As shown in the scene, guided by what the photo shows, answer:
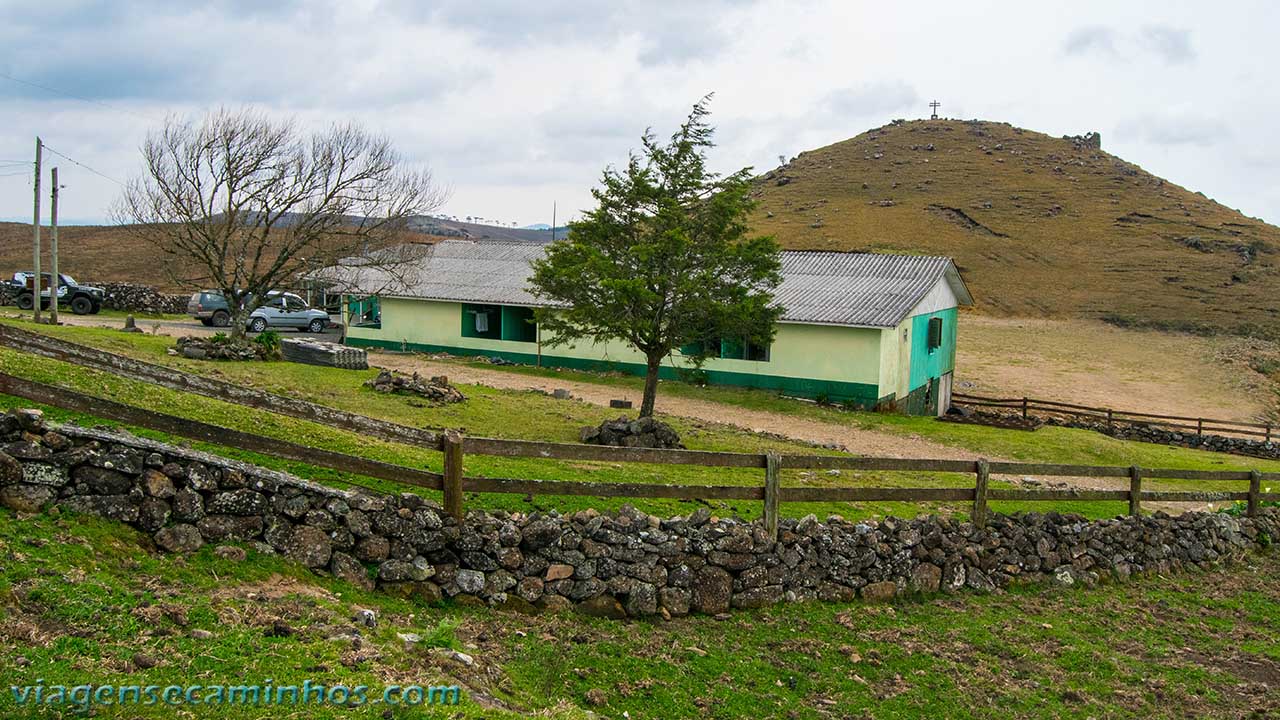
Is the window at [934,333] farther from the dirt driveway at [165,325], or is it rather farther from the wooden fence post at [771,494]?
the wooden fence post at [771,494]

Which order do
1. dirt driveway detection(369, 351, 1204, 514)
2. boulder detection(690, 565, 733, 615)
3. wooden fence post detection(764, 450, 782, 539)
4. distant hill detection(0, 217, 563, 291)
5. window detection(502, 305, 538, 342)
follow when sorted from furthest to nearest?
distant hill detection(0, 217, 563, 291) < window detection(502, 305, 538, 342) < dirt driveway detection(369, 351, 1204, 514) < wooden fence post detection(764, 450, 782, 539) < boulder detection(690, 565, 733, 615)

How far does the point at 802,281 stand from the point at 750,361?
5.19 meters

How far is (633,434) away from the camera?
1852 centimetres

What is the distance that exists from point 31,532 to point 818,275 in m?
31.1

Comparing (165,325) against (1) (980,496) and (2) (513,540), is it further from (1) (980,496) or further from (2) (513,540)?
(1) (980,496)

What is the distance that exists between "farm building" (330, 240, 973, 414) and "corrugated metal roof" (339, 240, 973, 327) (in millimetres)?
48

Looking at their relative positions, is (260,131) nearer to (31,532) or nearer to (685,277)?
(685,277)

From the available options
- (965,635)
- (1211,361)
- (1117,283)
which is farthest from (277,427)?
(1117,283)

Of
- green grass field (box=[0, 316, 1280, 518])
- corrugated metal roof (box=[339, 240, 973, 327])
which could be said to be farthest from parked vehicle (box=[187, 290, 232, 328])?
green grass field (box=[0, 316, 1280, 518])

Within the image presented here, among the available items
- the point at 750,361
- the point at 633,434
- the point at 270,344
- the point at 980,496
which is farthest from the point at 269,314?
the point at 980,496

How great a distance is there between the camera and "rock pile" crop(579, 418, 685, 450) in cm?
1845

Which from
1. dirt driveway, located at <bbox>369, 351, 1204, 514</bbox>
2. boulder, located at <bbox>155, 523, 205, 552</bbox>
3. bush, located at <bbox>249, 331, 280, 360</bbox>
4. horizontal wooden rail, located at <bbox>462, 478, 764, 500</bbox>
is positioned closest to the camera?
boulder, located at <bbox>155, 523, 205, 552</bbox>

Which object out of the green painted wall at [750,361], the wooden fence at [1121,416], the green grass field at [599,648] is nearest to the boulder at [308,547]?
the green grass field at [599,648]

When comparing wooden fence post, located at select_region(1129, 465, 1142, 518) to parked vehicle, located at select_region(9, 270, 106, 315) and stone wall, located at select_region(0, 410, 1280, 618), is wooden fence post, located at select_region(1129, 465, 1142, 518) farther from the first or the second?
parked vehicle, located at select_region(9, 270, 106, 315)
